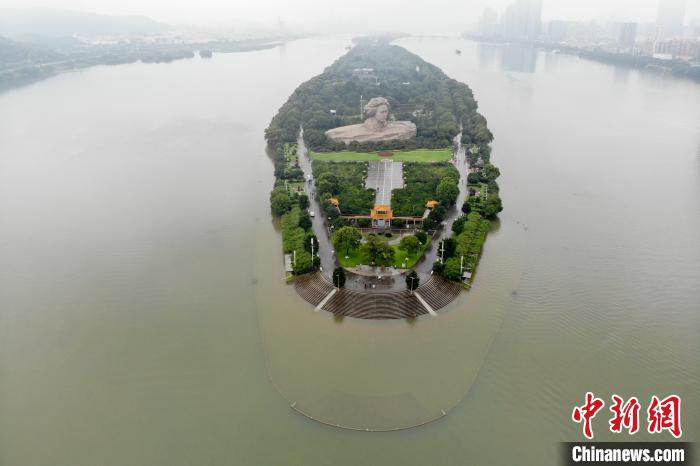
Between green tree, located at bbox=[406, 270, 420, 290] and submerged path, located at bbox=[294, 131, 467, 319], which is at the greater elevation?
green tree, located at bbox=[406, 270, 420, 290]

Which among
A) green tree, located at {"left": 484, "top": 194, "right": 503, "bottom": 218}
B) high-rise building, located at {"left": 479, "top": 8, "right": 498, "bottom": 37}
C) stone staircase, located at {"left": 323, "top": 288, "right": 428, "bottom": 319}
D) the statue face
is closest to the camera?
stone staircase, located at {"left": 323, "top": 288, "right": 428, "bottom": 319}

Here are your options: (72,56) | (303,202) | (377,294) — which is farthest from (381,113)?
(72,56)

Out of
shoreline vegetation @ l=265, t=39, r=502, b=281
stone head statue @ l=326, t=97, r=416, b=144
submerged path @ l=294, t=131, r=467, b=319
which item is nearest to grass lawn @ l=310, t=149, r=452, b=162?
shoreline vegetation @ l=265, t=39, r=502, b=281

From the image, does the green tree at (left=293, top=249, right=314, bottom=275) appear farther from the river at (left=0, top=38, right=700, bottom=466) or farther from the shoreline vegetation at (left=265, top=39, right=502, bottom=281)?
the river at (left=0, top=38, right=700, bottom=466)

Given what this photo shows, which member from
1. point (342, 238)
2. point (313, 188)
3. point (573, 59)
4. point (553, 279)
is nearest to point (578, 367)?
point (553, 279)

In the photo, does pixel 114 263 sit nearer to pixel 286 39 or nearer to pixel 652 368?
pixel 652 368
